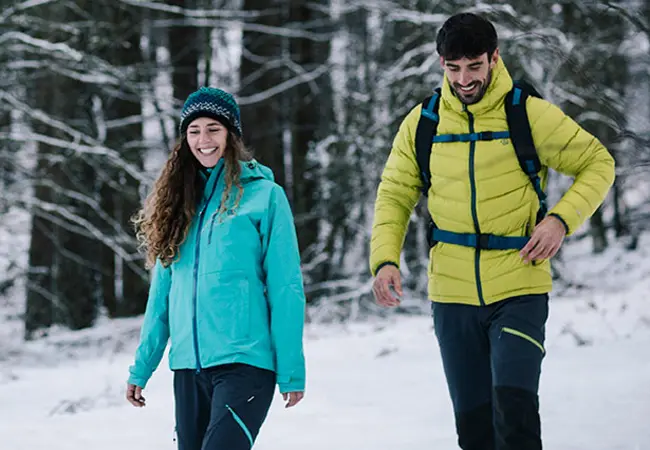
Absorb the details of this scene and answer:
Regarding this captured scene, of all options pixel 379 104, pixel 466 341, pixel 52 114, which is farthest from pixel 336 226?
pixel 466 341

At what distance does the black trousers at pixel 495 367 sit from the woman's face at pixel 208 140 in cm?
102

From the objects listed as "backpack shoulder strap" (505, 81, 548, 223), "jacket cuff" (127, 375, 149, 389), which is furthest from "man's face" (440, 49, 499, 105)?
"jacket cuff" (127, 375, 149, 389)

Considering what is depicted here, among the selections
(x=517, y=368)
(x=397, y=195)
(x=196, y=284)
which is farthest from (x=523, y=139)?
(x=196, y=284)

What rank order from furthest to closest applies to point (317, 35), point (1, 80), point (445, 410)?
point (317, 35) < point (1, 80) < point (445, 410)

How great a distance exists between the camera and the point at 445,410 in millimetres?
6031

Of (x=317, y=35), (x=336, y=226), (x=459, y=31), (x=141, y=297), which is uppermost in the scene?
(x=317, y=35)

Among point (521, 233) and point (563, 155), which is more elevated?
point (563, 155)

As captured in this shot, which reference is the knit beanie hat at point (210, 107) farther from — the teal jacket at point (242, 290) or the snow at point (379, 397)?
the snow at point (379, 397)

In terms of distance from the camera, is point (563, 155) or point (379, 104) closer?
point (563, 155)

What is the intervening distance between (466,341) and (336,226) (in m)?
10.8

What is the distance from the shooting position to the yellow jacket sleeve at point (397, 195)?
3523 mm

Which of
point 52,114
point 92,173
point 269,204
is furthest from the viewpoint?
point 92,173

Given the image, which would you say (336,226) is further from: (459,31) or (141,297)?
(459,31)

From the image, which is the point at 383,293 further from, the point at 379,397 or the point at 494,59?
the point at 379,397
